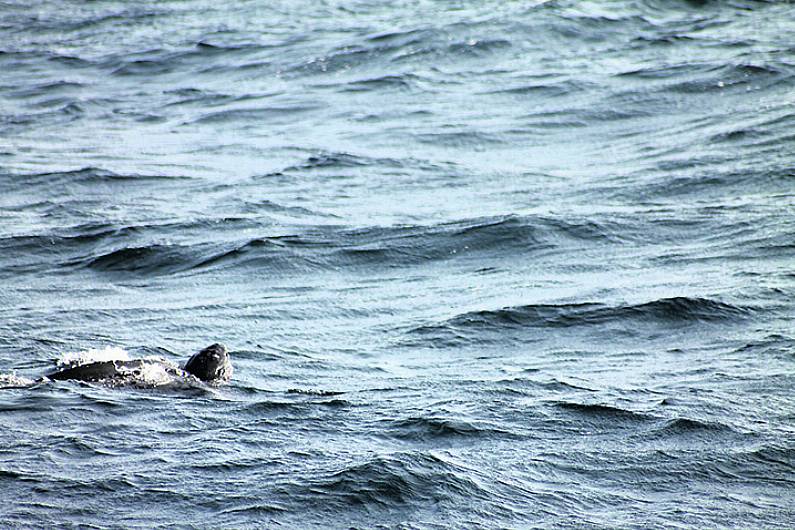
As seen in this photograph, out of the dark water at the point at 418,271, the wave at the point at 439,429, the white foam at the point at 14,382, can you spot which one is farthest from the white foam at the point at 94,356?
the wave at the point at 439,429

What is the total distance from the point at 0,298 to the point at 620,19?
1601cm

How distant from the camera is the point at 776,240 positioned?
1228 cm

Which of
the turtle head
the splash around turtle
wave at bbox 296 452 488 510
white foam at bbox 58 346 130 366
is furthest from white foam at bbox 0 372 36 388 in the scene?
wave at bbox 296 452 488 510

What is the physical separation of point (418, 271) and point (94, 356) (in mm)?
3963

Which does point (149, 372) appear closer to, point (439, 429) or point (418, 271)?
point (439, 429)

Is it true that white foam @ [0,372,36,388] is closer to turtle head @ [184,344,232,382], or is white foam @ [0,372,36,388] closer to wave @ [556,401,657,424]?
turtle head @ [184,344,232,382]

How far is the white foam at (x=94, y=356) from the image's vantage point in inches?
360

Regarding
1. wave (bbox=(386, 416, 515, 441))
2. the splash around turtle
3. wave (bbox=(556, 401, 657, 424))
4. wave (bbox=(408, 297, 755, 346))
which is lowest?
wave (bbox=(408, 297, 755, 346))

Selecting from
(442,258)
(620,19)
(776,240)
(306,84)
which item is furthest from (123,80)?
(776,240)

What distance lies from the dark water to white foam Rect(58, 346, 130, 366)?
27 centimetres

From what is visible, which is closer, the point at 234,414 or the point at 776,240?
the point at 234,414

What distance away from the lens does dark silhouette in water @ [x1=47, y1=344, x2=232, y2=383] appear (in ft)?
28.2

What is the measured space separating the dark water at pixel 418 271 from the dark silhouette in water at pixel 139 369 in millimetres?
163

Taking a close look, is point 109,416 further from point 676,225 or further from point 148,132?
point 148,132
